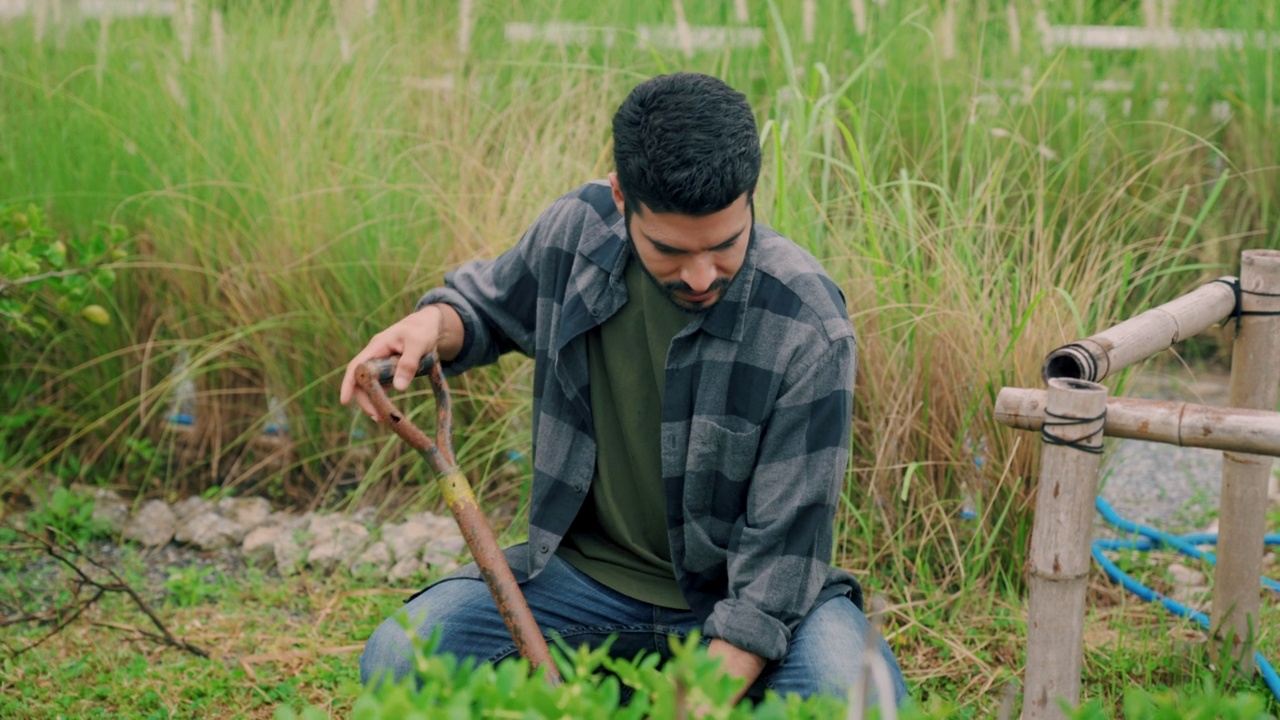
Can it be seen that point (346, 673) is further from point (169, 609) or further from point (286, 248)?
point (286, 248)

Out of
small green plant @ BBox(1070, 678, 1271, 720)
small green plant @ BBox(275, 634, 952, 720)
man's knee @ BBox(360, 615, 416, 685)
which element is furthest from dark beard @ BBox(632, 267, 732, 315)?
small green plant @ BBox(1070, 678, 1271, 720)

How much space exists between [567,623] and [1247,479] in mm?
1428

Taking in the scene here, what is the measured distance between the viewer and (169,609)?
10.8 ft

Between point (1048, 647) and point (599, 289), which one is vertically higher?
point (599, 289)

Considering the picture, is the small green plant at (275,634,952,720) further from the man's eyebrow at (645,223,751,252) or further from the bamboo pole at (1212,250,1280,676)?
the bamboo pole at (1212,250,1280,676)

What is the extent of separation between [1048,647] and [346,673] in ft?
5.20

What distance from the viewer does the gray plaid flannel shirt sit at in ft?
6.93

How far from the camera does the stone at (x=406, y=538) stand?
3447 millimetres

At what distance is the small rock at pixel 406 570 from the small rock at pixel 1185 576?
1.96 metres

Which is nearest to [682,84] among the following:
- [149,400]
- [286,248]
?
[286,248]

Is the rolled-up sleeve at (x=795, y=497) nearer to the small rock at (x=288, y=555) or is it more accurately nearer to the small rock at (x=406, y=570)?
the small rock at (x=406, y=570)

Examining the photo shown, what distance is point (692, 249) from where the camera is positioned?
78.2 inches

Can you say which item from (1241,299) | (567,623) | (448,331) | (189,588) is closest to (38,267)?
(189,588)

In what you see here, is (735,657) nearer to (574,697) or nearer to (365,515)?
(574,697)
